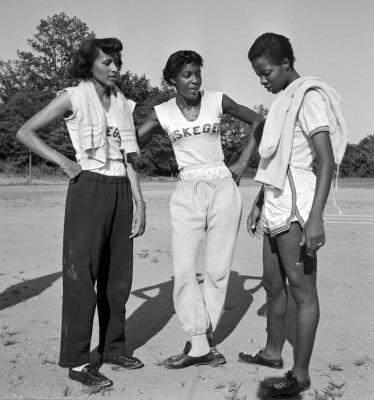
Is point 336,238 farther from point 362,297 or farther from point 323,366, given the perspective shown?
point 323,366

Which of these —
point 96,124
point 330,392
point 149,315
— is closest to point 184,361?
point 330,392

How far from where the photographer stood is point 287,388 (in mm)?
3943

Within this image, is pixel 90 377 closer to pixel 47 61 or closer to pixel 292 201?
pixel 292 201

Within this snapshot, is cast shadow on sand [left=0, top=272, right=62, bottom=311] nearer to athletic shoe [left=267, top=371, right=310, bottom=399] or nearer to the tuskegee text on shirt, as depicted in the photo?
the tuskegee text on shirt

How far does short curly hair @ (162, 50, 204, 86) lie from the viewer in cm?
459

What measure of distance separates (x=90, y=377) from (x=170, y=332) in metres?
1.47

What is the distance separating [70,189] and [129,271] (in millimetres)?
740

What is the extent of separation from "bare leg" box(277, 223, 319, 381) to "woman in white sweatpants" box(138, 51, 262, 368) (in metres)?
0.74

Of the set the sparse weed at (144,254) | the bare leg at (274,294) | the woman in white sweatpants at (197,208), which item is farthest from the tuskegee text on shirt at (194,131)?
the sparse weed at (144,254)

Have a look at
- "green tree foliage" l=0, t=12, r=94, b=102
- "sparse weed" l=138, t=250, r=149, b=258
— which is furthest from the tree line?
"sparse weed" l=138, t=250, r=149, b=258

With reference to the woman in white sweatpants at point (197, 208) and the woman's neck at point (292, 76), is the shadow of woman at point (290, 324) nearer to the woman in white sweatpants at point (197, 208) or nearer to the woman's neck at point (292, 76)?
the woman in white sweatpants at point (197, 208)

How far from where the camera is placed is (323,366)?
459 cm

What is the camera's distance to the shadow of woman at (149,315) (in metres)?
5.35

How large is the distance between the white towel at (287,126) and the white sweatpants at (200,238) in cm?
64
